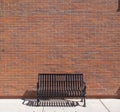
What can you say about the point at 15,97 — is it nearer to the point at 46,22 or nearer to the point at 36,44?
the point at 36,44

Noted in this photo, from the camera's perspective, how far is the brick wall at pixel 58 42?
9.12m

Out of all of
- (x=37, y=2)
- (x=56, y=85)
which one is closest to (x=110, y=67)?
(x=56, y=85)

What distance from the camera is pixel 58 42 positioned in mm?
9156

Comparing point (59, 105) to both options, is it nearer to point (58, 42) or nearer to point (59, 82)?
point (59, 82)

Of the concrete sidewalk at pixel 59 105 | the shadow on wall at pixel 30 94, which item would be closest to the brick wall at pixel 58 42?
the shadow on wall at pixel 30 94

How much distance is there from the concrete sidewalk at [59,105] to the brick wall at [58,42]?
355 mm

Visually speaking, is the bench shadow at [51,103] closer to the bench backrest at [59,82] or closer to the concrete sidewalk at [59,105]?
the concrete sidewalk at [59,105]

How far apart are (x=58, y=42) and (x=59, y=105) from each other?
1765 mm

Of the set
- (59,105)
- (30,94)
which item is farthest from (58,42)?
(59,105)

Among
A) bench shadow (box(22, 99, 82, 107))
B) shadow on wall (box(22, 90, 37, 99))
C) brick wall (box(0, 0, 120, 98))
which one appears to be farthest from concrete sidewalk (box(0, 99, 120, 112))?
brick wall (box(0, 0, 120, 98))

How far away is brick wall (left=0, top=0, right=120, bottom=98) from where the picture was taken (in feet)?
29.9

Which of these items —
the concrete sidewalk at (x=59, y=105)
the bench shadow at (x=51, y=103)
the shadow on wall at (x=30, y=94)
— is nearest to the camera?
the concrete sidewalk at (x=59, y=105)

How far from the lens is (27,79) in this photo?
9.16 metres

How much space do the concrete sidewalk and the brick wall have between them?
0.36m
